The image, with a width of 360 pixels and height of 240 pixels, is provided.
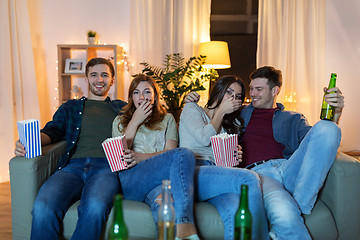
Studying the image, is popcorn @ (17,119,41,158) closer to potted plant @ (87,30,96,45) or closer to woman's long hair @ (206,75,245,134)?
woman's long hair @ (206,75,245,134)

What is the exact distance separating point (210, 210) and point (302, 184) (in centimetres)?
45

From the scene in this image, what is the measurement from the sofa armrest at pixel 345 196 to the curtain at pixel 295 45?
9.95 ft

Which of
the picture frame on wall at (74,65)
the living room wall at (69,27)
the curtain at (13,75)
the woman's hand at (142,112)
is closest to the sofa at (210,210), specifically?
the woman's hand at (142,112)

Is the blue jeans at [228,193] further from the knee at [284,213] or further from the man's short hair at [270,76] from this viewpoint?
the man's short hair at [270,76]

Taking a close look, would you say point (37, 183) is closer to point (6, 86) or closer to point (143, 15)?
point (6, 86)

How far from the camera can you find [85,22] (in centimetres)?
456

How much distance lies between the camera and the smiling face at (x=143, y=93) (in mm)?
1997

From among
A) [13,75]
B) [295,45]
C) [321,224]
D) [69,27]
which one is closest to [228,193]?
[321,224]

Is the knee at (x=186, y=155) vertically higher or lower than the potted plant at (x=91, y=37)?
lower

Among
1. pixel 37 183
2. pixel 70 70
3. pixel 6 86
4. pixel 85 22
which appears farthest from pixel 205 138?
pixel 85 22

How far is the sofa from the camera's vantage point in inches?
63.3

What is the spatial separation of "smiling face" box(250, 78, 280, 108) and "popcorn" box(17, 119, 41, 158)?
1288 millimetres

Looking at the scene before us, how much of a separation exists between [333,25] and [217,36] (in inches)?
62.7

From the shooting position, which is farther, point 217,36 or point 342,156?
point 217,36
